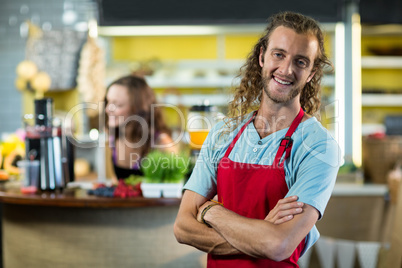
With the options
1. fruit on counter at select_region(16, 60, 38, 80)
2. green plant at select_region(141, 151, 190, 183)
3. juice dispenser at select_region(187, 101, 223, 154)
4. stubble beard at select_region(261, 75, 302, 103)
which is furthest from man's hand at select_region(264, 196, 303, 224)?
fruit on counter at select_region(16, 60, 38, 80)

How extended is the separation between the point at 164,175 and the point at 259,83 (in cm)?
92

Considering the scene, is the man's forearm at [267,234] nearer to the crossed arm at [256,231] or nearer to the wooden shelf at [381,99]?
the crossed arm at [256,231]

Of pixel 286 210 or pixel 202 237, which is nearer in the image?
pixel 286 210

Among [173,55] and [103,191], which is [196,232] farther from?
[173,55]

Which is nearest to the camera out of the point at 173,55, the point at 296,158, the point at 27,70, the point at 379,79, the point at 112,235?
the point at 296,158

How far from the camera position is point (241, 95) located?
1.85m

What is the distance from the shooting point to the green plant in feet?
8.16

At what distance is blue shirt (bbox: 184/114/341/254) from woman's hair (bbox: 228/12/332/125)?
0.48ft

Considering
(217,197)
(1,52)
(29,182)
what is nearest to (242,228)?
(217,197)

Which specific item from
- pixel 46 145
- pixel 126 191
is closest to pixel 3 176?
pixel 46 145

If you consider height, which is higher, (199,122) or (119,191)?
(199,122)

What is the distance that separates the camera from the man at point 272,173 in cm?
148

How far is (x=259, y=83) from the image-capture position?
180 centimetres

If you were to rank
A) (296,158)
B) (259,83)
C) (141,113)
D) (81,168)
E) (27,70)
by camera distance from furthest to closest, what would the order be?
(27,70) → (81,168) → (141,113) → (259,83) → (296,158)
